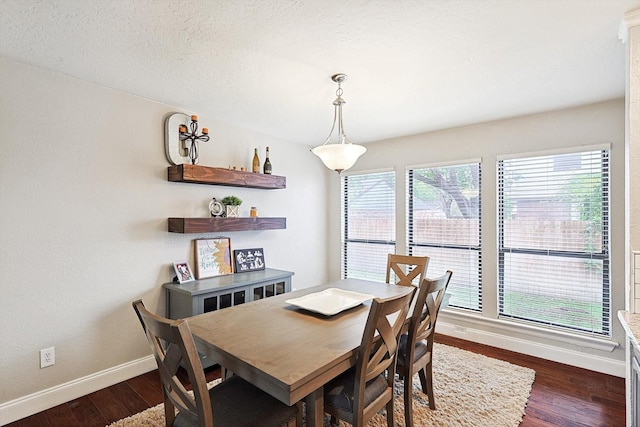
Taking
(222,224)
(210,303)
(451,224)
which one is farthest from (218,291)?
(451,224)

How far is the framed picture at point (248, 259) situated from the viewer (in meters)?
3.50

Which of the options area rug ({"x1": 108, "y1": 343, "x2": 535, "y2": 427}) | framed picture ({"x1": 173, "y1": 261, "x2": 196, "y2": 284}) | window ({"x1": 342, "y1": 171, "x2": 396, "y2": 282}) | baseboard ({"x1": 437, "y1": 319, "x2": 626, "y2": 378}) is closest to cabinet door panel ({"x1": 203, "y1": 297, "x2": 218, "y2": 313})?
framed picture ({"x1": 173, "y1": 261, "x2": 196, "y2": 284})

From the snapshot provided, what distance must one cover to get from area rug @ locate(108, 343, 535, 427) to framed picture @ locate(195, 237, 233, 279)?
1.22 metres

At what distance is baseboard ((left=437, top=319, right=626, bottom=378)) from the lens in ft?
9.17

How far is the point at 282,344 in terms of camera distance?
153 centimetres

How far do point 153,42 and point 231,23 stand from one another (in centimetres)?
56

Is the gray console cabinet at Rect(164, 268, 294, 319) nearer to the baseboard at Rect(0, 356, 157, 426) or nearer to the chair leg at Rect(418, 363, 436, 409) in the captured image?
the baseboard at Rect(0, 356, 157, 426)

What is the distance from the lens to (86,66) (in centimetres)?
222

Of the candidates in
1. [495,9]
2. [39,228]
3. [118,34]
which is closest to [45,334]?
[39,228]

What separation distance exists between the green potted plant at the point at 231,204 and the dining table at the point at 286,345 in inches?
58.5

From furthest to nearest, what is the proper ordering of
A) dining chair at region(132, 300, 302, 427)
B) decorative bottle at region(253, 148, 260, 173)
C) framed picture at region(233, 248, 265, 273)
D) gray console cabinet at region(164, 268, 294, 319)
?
decorative bottle at region(253, 148, 260, 173), framed picture at region(233, 248, 265, 273), gray console cabinet at region(164, 268, 294, 319), dining chair at region(132, 300, 302, 427)

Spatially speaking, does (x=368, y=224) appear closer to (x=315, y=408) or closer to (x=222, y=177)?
(x=222, y=177)

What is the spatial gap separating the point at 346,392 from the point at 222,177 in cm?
229

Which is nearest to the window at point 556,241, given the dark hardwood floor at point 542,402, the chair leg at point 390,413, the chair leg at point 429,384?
the dark hardwood floor at point 542,402
